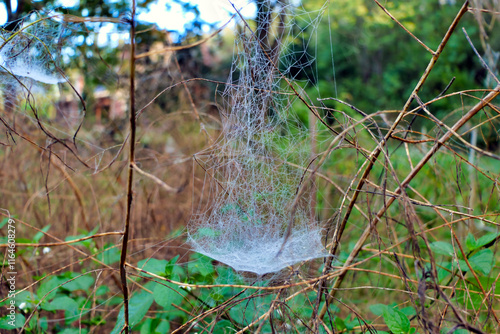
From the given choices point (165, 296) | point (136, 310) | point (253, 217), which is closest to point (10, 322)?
point (136, 310)

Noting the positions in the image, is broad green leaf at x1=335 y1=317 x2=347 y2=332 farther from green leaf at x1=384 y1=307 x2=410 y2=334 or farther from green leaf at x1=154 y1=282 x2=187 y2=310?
green leaf at x1=154 y1=282 x2=187 y2=310

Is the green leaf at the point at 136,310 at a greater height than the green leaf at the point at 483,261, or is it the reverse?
the green leaf at the point at 483,261

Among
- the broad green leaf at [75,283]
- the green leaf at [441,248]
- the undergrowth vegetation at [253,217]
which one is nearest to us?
the undergrowth vegetation at [253,217]

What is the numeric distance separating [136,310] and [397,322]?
89 cm

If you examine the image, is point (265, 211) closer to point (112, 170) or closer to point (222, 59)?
point (112, 170)

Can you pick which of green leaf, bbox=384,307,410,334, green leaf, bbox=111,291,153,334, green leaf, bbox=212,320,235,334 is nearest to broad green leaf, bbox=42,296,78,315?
green leaf, bbox=111,291,153,334

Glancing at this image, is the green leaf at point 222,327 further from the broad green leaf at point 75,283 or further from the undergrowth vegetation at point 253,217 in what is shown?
the broad green leaf at point 75,283

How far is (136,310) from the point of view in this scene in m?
1.26

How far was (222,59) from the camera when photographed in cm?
830

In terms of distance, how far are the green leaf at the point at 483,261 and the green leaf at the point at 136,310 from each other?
1185 mm

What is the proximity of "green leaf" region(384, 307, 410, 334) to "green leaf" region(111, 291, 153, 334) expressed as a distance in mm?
822

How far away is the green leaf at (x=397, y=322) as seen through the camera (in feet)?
3.45

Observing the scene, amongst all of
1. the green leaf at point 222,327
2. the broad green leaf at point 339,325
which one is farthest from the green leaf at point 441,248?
the green leaf at point 222,327

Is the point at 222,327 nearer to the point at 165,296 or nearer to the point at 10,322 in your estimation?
the point at 165,296
